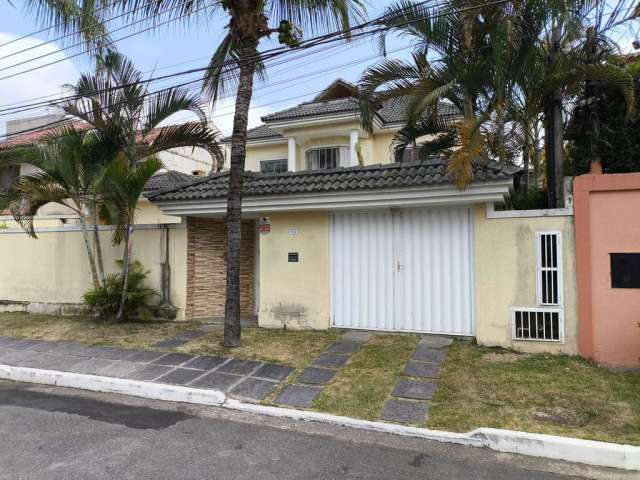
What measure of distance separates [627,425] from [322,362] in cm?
352

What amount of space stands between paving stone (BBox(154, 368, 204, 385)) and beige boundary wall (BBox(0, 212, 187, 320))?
10.6 ft

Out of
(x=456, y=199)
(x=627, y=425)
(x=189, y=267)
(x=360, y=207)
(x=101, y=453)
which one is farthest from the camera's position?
(x=189, y=267)

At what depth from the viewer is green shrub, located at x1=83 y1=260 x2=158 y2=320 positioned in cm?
866

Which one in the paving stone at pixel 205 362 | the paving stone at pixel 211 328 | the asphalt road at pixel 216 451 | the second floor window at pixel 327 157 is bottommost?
the asphalt road at pixel 216 451

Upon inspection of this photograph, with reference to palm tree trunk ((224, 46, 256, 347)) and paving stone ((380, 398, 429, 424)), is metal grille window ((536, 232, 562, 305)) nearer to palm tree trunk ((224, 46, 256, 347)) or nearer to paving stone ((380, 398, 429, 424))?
paving stone ((380, 398, 429, 424))

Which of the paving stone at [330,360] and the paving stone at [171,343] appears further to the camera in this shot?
the paving stone at [171,343]

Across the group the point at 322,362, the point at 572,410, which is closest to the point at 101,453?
the point at 322,362

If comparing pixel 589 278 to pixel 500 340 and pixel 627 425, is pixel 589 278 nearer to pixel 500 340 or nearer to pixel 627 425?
pixel 500 340

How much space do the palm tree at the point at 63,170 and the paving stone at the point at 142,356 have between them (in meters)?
3.24

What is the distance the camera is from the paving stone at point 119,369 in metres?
5.88

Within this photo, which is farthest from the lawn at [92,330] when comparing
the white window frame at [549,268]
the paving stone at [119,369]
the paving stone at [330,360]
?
the white window frame at [549,268]

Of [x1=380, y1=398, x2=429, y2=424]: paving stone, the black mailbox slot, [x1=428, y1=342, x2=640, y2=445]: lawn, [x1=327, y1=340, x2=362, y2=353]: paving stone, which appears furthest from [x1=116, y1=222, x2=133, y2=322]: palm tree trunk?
the black mailbox slot

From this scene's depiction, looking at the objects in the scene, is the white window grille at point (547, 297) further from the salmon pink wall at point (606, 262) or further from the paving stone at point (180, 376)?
the paving stone at point (180, 376)

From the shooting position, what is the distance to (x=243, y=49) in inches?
270
